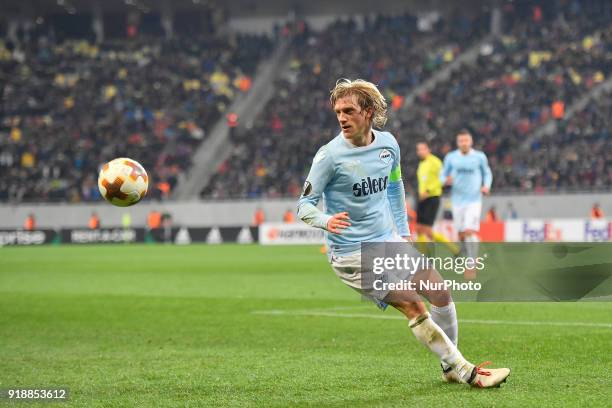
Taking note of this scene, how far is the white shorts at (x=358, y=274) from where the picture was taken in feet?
21.7

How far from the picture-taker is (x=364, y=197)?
6.67 metres

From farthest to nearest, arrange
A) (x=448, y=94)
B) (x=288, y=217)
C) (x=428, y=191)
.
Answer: (x=448, y=94) < (x=288, y=217) < (x=428, y=191)

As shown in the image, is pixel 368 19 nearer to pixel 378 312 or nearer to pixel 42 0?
pixel 42 0

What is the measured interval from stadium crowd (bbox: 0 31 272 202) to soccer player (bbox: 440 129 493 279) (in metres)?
28.1

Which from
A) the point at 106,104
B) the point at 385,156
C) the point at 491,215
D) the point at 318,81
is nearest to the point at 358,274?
the point at 385,156

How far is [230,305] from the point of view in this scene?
46.2 feet

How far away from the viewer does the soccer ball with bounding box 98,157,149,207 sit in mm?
9273

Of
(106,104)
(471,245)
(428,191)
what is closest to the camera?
(471,245)

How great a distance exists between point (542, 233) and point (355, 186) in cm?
2723

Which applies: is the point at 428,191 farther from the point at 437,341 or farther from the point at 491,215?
the point at 491,215

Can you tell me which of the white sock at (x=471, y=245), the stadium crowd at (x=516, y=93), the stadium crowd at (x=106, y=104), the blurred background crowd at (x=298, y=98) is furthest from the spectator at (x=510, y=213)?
the white sock at (x=471, y=245)

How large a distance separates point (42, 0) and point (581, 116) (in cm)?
3082

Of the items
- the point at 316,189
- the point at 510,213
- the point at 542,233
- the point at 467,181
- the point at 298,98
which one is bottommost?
the point at 542,233

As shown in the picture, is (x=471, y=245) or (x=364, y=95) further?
(x=471, y=245)
